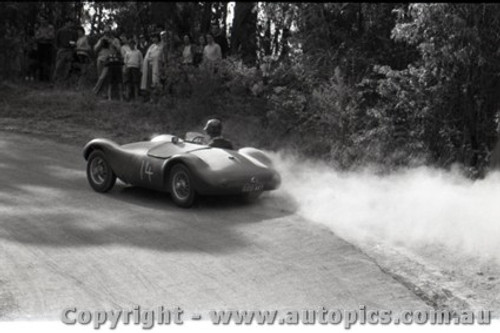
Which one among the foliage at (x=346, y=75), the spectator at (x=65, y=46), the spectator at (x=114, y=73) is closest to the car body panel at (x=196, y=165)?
the foliage at (x=346, y=75)

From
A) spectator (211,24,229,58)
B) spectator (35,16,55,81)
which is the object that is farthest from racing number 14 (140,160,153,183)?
spectator (35,16,55,81)

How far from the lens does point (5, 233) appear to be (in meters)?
9.81

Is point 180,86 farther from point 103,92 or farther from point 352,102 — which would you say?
point 352,102

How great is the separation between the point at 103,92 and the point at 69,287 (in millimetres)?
14749

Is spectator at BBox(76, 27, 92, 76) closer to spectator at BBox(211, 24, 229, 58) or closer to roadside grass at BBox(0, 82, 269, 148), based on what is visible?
roadside grass at BBox(0, 82, 269, 148)

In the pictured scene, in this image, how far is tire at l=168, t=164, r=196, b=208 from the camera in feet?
37.3

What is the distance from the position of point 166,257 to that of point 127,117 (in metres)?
11.2

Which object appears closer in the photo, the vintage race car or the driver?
the vintage race car

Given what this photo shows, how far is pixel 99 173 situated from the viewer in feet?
41.6

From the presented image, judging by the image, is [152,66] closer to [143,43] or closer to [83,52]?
[83,52]

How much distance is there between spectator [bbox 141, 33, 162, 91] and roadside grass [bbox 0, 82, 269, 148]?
567mm

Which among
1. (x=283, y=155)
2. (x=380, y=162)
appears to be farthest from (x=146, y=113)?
(x=380, y=162)

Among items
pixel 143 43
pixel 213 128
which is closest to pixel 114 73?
pixel 143 43

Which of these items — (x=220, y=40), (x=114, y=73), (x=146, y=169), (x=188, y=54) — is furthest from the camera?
(x=114, y=73)
